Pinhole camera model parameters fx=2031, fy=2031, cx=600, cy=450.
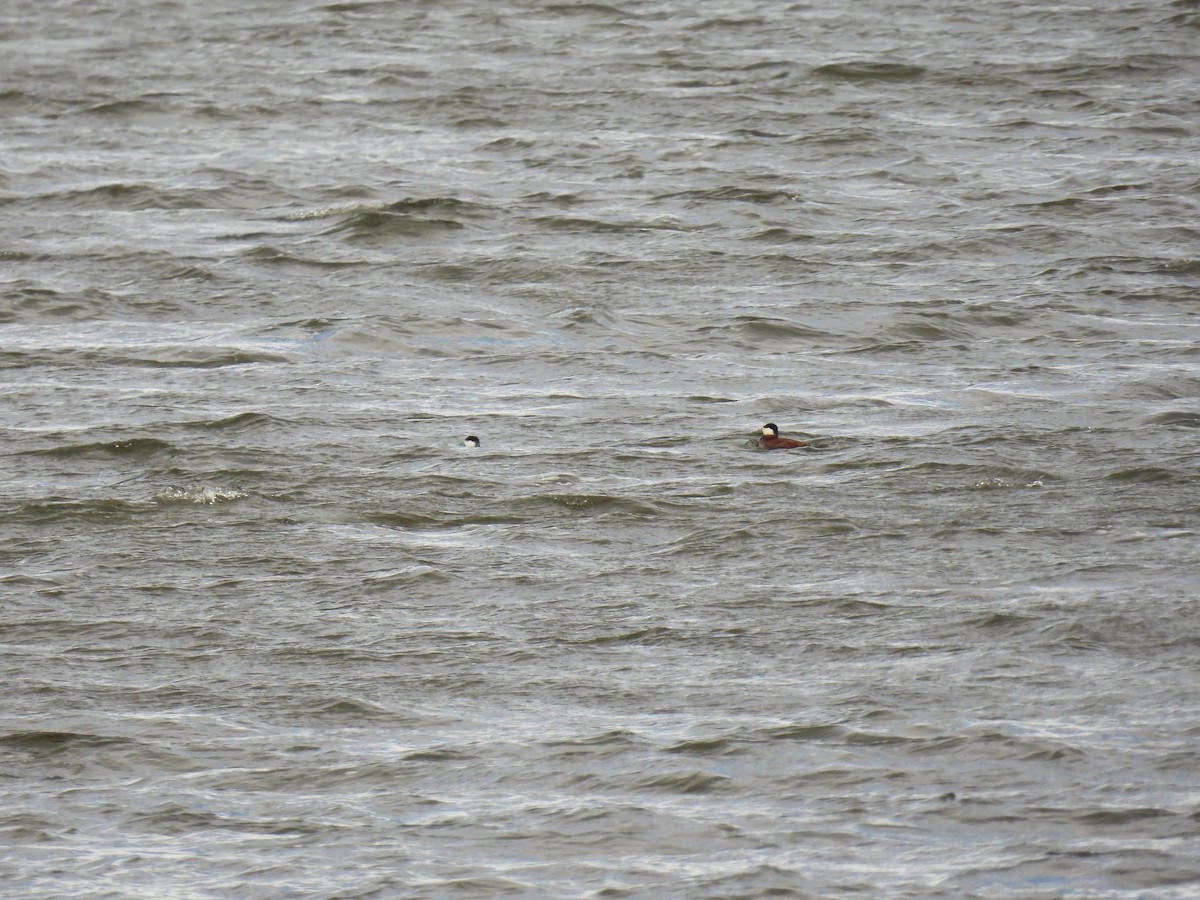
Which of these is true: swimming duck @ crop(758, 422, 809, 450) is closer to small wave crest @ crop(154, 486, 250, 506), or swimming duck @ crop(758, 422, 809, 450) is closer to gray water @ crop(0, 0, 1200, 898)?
gray water @ crop(0, 0, 1200, 898)

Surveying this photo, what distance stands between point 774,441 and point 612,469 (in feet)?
2.86

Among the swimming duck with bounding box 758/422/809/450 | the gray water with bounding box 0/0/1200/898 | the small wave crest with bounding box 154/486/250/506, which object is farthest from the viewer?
the swimming duck with bounding box 758/422/809/450

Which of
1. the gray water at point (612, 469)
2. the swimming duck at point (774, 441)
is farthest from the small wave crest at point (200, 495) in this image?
the swimming duck at point (774, 441)

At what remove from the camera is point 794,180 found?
16562 millimetres

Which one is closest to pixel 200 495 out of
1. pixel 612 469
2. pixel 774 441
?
pixel 612 469

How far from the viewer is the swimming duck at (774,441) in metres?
10.7

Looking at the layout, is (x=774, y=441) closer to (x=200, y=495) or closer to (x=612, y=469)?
(x=612, y=469)

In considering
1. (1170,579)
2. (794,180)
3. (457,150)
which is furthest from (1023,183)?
(1170,579)

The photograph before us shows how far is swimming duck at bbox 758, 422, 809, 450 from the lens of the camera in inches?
423

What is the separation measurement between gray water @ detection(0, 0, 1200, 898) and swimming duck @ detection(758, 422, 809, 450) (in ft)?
0.16

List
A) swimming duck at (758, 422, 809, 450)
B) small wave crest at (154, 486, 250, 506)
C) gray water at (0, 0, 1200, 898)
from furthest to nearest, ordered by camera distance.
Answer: swimming duck at (758, 422, 809, 450)
small wave crest at (154, 486, 250, 506)
gray water at (0, 0, 1200, 898)

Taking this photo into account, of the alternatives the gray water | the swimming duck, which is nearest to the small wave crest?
the gray water

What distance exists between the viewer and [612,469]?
10727 millimetres

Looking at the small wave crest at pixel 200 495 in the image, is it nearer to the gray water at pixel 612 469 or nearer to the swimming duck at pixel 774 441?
the gray water at pixel 612 469
